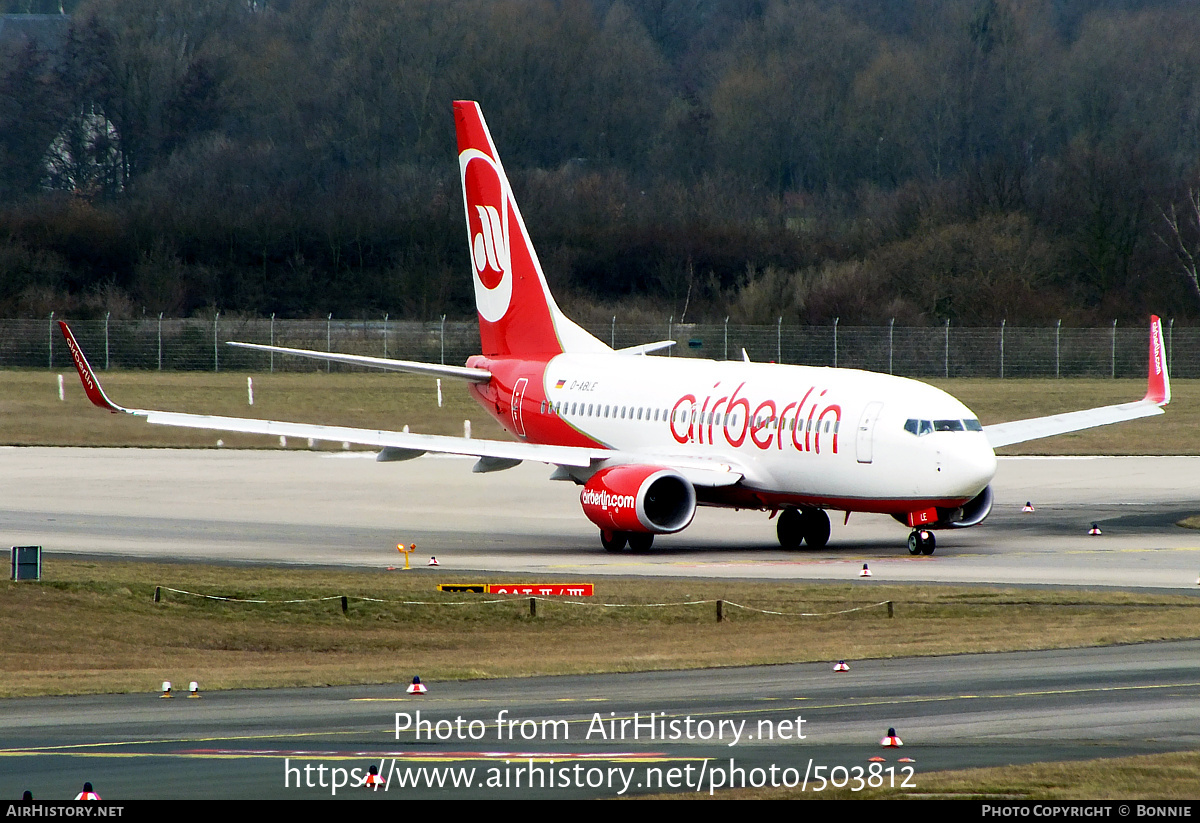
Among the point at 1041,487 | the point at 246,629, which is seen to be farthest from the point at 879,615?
the point at 1041,487

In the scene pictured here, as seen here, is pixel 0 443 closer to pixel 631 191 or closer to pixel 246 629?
pixel 246 629

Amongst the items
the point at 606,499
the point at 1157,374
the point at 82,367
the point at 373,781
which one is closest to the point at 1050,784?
the point at 373,781

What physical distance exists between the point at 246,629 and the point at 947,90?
104281mm

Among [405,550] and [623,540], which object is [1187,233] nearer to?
[623,540]

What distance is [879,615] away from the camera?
25.6 m

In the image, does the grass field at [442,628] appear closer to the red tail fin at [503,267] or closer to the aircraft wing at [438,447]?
the aircraft wing at [438,447]

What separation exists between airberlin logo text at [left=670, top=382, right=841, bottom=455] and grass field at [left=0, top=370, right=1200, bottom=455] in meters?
Answer: 24.8

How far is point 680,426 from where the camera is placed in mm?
35531

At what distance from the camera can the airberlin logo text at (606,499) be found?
109ft

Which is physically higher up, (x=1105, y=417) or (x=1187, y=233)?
(x=1187, y=233)

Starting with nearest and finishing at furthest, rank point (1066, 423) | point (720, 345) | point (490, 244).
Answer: point (1066, 423) → point (490, 244) → point (720, 345)

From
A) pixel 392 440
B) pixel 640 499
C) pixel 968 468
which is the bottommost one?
pixel 640 499

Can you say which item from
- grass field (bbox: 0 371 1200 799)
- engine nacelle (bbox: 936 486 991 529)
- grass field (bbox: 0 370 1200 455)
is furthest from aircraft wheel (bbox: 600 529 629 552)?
grass field (bbox: 0 370 1200 455)

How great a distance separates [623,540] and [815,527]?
3.85 meters
